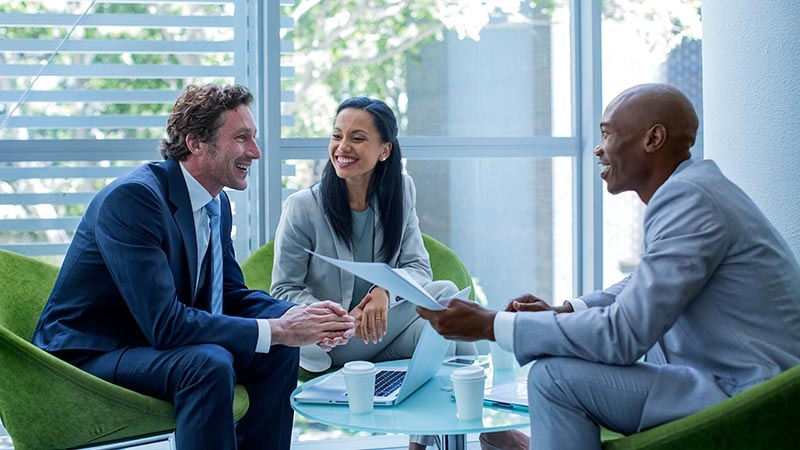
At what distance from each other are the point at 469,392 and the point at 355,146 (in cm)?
139

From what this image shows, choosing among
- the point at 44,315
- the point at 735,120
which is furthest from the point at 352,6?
the point at 44,315

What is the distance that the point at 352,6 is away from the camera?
3.87 m

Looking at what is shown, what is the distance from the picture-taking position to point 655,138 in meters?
2.14

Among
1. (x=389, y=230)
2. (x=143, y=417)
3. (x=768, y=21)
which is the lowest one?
(x=143, y=417)

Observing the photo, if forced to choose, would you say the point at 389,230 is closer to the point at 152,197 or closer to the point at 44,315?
the point at 152,197

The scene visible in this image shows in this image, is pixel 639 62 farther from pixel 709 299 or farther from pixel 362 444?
pixel 709 299

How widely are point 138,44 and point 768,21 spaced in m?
2.34

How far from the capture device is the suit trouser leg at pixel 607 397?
1907 millimetres

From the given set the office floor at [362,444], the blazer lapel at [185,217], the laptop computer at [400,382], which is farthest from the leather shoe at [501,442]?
the blazer lapel at [185,217]

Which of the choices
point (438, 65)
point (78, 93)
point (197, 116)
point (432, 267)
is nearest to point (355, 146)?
point (432, 267)

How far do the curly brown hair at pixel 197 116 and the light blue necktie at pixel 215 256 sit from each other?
0.19m

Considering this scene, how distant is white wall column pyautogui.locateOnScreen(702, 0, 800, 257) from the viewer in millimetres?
2895

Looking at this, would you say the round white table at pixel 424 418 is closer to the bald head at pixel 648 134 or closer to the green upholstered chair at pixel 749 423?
the green upholstered chair at pixel 749 423

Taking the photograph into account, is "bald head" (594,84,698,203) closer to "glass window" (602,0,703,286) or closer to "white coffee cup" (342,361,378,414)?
"white coffee cup" (342,361,378,414)
